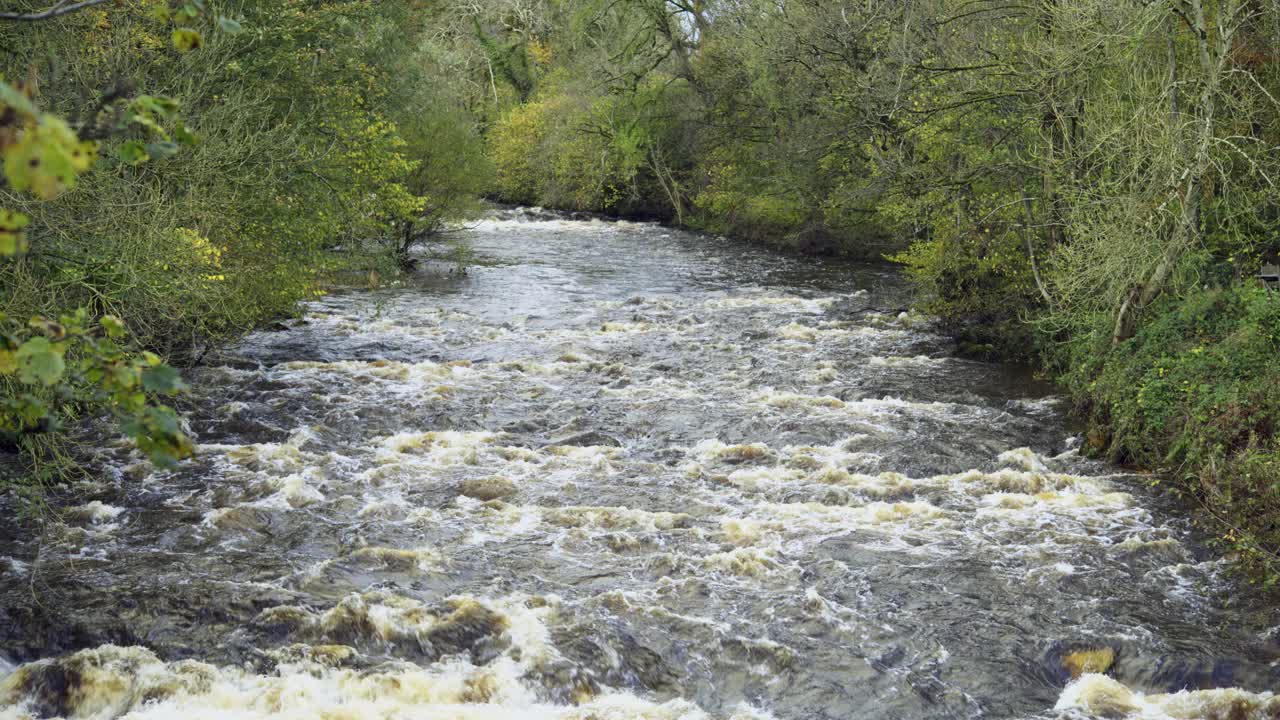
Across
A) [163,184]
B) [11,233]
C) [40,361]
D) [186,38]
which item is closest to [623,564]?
[163,184]

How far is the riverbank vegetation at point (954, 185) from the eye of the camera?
1048 cm

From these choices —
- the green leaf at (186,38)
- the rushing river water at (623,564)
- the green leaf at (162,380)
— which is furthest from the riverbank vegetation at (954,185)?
the rushing river water at (623,564)

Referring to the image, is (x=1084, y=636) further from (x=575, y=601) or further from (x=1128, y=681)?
(x=575, y=601)

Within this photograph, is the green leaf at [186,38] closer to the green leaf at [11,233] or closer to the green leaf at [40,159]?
the green leaf at [11,233]

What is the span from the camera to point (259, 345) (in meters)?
19.9

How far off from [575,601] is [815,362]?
1012cm

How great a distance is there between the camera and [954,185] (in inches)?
725

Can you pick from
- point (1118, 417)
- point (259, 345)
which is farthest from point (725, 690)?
point (259, 345)

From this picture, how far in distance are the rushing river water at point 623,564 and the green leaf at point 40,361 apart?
500cm

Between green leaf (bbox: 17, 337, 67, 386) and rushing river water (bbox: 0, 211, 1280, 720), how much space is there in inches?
197

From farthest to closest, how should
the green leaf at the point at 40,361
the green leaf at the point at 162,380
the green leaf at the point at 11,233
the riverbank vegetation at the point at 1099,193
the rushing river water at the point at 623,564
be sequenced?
the riverbank vegetation at the point at 1099,193 < the rushing river water at the point at 623,564 < the green leaf at the point at 162,380 < the green leaf at the point at 40,361 < the green leaf at the point at 11,233

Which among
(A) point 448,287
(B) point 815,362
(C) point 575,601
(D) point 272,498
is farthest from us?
(A) point 448,287

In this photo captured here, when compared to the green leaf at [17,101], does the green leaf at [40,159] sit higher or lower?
lower

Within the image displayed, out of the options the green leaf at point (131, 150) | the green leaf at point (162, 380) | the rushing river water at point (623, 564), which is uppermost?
the green leaf at point (131, 150)
